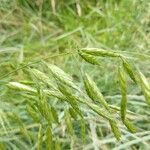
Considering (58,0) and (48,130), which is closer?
(48,130)

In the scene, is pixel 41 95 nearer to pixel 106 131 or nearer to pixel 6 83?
pixel 6 83

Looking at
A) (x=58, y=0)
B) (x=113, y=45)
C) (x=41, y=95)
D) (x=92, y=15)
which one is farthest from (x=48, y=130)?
(x=58, y=0)

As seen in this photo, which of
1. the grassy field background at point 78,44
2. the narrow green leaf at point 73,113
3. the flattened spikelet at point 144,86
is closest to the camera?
the flattened spikelet at point 144,86

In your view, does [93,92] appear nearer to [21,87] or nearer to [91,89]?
[91,89]

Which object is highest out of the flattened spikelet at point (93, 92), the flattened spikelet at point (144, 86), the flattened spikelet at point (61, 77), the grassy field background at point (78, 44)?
the grassy field background at point (78, 44)

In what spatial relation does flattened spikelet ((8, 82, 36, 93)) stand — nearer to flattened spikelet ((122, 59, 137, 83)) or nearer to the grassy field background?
flattened spikelet ((122, 59, 137, 83))

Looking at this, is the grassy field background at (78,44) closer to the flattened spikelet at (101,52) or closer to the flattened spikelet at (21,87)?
the flattened spikelet at (21,87)

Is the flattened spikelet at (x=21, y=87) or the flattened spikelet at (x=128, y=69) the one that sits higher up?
the flattened spikelet at (x=21, y=87)

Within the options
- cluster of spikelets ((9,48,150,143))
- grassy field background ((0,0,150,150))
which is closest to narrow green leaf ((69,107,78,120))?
cluster of spikelets ((9,48,150,143))

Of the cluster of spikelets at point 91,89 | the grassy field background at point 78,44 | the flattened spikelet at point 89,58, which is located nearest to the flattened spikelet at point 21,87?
the cluster of spikelets at point 91,89
